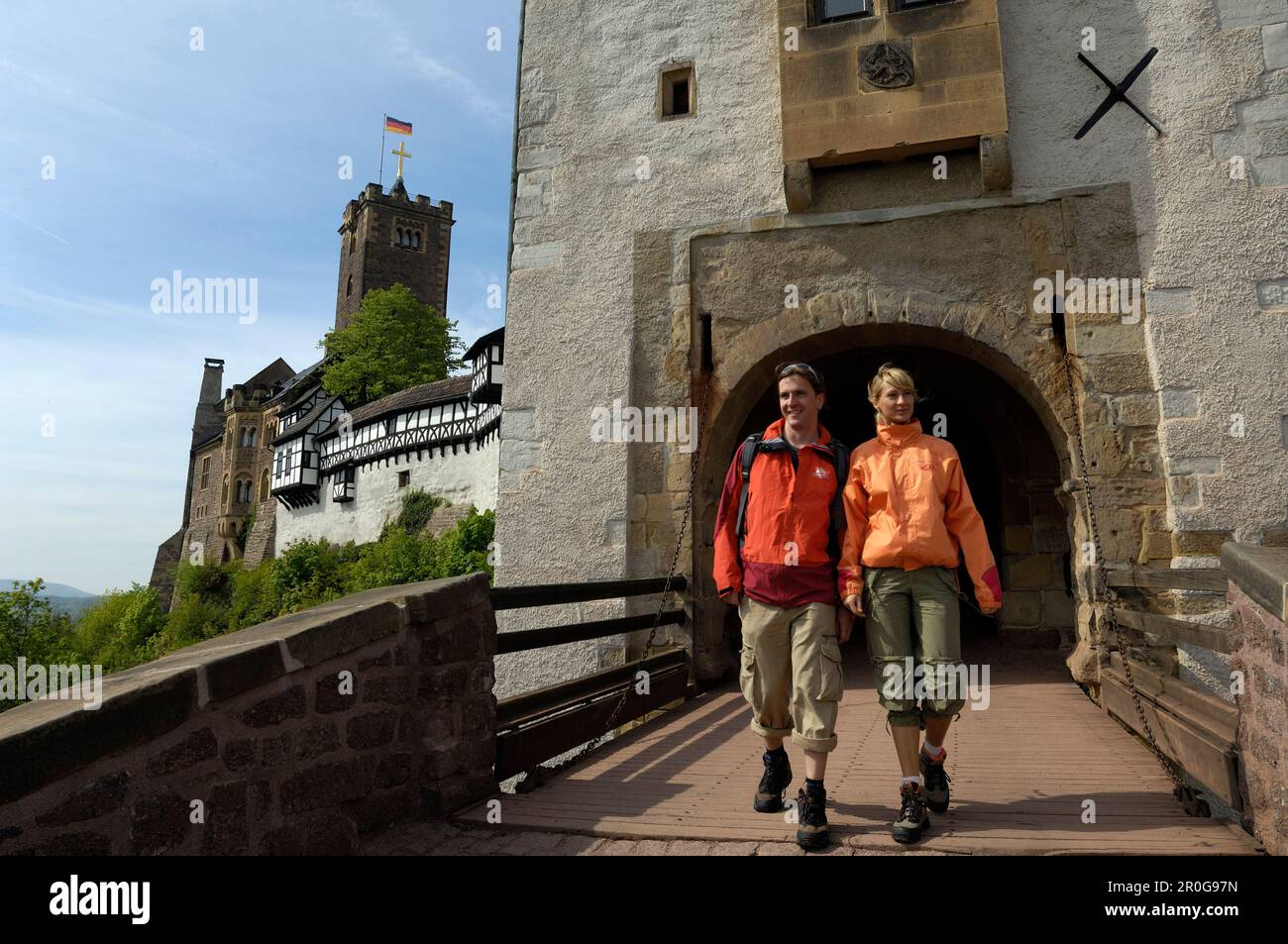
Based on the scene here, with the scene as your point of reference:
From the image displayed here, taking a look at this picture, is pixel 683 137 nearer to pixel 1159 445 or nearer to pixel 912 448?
pixel 1159 445

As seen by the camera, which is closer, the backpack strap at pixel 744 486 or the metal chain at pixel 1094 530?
the backpack strap at pixel 744 486

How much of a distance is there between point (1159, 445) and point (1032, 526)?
2890mm

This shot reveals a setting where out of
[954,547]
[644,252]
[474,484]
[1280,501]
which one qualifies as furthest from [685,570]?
[474,484]

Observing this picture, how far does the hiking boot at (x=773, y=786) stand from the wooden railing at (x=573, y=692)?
111 centimetres

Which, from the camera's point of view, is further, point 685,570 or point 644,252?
point 644,252

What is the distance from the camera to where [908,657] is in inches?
115

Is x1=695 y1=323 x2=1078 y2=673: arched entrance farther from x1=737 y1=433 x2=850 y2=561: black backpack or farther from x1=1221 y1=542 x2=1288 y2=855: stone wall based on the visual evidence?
x1=737 y1=433 x2=850 y2=561: black backpack

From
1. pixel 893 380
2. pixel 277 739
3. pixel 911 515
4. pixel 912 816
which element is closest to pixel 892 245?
pixel 893 380

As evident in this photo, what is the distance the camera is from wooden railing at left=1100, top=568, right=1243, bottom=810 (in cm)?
300

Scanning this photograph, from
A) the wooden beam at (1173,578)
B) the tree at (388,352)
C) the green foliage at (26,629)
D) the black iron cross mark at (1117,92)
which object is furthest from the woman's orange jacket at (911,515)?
the tree at (388,352)

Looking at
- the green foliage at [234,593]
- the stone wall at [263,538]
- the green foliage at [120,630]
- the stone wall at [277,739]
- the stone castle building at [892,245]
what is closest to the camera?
the stone wall at [277,739]

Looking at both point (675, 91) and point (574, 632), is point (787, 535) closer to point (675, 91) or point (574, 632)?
point (574, 632)

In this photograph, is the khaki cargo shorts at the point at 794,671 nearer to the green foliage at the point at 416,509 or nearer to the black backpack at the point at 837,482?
the black backpack at the point at 837,482

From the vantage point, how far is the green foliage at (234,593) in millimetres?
26719
